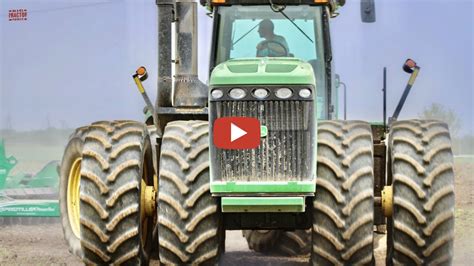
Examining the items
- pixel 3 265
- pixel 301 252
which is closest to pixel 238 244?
pixel 301 252

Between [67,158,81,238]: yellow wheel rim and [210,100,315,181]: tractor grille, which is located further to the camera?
→ [67,158,81,238]: yellow wheel rim

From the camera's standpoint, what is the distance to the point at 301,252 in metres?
11.2

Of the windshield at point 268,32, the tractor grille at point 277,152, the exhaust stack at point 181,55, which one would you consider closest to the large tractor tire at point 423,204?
the tractor grille at point 277,152

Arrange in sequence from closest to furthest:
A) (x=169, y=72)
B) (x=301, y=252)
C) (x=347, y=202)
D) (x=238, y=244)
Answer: (x=347, y=202) → (x=169, y=72) → (x=301, y=252) → (x=238, y=244)

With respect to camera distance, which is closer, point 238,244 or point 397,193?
point 397,193

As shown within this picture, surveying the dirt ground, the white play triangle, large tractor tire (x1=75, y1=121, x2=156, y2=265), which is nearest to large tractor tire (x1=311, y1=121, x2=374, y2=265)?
the white play triangle

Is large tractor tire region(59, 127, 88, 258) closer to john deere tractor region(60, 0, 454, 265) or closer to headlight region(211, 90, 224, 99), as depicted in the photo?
john deere tractor region(60, 0, 454, 265)

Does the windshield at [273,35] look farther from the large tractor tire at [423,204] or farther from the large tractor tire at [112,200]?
the large tractor tire at [112,200]

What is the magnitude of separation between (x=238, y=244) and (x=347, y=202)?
538 centimetres

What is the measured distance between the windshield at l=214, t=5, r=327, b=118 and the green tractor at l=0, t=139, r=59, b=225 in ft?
22.0

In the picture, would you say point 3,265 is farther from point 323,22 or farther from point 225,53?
point 323,22

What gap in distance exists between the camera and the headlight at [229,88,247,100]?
7766 mm

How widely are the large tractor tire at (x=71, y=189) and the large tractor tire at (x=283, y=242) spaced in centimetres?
270

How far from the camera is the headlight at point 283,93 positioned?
305 inches
